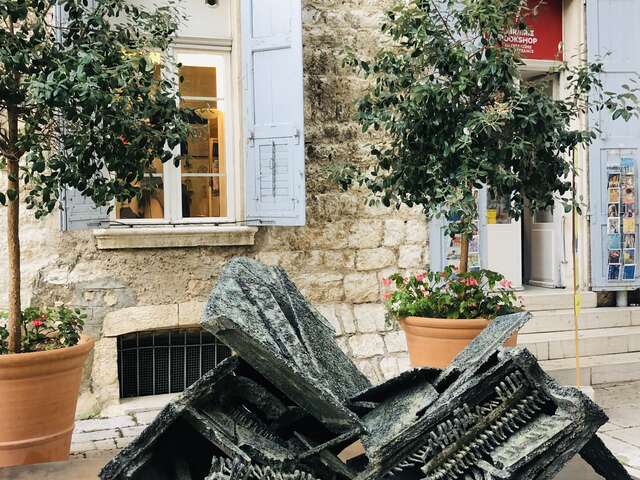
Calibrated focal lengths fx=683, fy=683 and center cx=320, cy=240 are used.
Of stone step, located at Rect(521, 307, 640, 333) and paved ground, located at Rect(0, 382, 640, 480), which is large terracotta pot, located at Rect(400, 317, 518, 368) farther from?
stone step, located at Rect(521, 307, 640, 333)

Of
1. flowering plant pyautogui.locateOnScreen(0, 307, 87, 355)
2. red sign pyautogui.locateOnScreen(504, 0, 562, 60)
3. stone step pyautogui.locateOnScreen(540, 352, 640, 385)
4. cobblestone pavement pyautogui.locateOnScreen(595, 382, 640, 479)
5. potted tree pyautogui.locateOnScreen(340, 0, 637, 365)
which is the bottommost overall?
cobblestone pavement pyautogui.locateOnScreen(595, 382, 640, 479)

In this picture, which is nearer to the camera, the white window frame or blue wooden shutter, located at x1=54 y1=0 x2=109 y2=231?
blue wooden shutter, located at x1=54 y1=0 x2=109 y2=231

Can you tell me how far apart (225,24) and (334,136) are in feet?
4.29

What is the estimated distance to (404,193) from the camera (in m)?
4.34

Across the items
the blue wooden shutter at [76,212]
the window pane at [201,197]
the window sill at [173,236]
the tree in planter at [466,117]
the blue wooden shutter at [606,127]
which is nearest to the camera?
the tree in planter at [466,117]

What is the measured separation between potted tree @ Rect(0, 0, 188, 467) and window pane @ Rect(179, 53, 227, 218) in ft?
6.96

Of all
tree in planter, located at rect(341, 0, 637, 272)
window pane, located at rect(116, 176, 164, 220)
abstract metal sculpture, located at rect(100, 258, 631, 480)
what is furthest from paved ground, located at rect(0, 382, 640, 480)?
window pane, located at rect(116, 176, 164, 220)

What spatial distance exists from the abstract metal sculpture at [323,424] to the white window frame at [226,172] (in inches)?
166

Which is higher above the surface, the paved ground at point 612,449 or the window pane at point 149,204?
the window pane at point 149,204

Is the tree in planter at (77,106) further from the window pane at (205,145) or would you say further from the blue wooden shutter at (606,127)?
the blue wooden shutter at (606,127)

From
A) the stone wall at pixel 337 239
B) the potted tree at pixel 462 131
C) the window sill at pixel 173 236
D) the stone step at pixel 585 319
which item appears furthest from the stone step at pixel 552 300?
the window sill at pixel 173 236

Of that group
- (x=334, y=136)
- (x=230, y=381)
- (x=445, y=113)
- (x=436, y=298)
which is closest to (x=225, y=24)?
(x=334, y=136)

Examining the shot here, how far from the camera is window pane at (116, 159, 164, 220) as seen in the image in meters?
5.45

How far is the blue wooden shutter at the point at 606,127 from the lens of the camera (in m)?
6.61
